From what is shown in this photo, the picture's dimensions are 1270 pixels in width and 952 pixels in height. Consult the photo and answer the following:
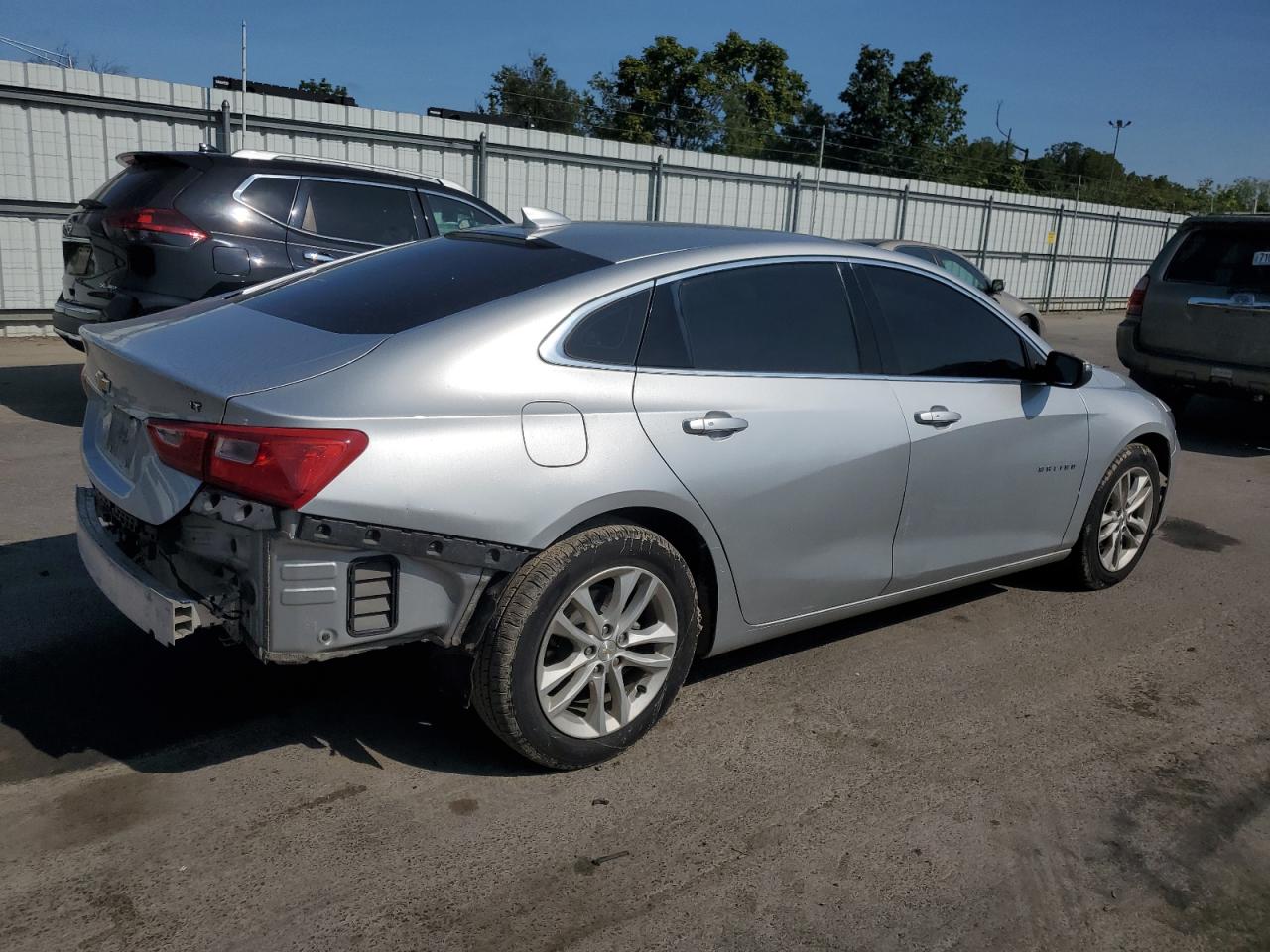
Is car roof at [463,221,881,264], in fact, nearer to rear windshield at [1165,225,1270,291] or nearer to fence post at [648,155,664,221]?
rear windshield at [1165,225,1270,291]

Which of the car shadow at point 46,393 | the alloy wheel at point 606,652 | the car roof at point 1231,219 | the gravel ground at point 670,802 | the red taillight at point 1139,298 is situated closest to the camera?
the gravel ground at point 670,802

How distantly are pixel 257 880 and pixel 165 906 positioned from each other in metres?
0.22

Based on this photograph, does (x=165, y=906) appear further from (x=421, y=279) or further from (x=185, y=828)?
(x=421, y=279)

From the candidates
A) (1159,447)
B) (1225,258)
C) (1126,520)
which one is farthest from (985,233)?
(1126,520)

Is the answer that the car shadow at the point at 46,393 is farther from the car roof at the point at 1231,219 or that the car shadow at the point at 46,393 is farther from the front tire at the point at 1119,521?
the car roof at the point at 1231,219

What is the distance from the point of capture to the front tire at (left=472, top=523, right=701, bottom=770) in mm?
3057

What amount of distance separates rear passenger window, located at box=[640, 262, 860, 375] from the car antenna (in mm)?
797

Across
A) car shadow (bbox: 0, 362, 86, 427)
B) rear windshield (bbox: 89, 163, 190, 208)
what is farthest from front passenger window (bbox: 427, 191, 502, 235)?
car shadow (bbox: 0, 362, 86, 427)

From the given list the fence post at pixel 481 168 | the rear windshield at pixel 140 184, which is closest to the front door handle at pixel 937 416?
the rear windshield at pixel 140 184

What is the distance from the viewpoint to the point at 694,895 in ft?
9.18

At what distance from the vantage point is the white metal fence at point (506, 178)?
37.1 feet

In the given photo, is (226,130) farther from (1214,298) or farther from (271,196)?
(1214,298)

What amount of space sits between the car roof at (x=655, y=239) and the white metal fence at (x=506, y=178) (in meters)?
9.18

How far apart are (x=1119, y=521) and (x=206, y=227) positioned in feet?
18.8
